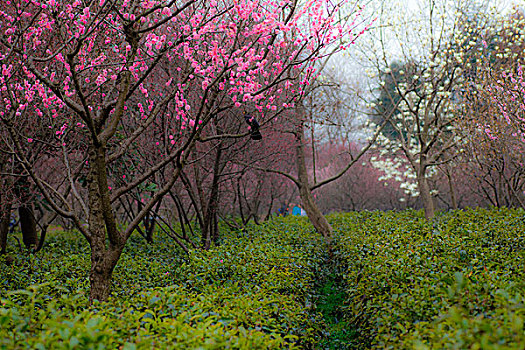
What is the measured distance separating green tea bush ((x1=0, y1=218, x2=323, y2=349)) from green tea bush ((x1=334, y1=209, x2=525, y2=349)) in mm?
700

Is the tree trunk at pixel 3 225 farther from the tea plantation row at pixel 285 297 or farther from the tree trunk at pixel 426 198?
the tree trunk at pixel 426 198

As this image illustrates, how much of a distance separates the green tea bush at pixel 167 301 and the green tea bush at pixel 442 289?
0.70 m

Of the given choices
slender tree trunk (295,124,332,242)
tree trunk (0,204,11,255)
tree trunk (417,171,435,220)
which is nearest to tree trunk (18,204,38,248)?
tree trunk (0,204,11,255)

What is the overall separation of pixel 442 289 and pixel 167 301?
2058mm

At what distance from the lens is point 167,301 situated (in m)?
3.49

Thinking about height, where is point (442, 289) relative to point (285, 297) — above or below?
above

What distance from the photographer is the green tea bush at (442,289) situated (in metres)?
2.36

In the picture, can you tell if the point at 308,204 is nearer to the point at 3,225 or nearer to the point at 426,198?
the point at 426,198

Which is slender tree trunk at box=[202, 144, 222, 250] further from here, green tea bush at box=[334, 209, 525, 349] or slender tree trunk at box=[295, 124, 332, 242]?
slender tree trunk at box=[295, 124, 332, 242]

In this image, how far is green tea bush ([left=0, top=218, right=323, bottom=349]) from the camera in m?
2.59

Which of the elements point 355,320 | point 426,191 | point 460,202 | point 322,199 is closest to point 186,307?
point 355,320

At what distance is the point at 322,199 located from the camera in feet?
75.4

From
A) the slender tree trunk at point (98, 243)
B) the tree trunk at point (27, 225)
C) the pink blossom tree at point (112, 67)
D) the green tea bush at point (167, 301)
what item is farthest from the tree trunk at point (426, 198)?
the tree trunk at point (27, 225)

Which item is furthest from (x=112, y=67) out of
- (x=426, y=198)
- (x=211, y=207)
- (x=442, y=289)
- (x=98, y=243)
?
(x=426, y=198)
